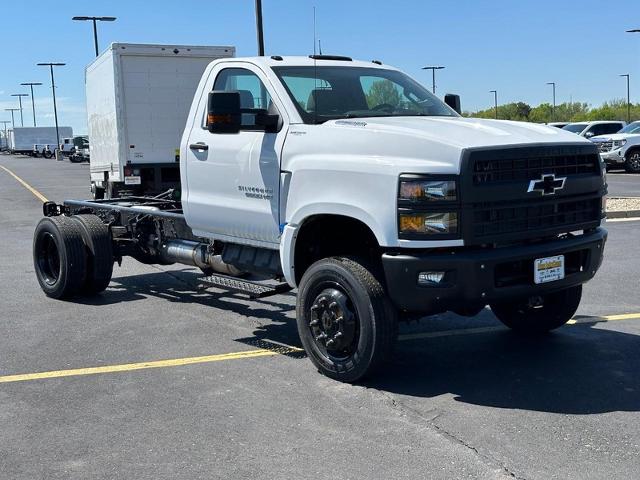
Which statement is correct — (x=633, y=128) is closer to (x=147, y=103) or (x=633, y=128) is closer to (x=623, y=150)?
(x=623, y=150)

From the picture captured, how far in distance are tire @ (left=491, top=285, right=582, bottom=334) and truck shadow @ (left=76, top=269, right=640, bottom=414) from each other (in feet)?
0.37

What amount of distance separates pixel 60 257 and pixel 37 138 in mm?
88288

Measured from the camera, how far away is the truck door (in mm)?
6016

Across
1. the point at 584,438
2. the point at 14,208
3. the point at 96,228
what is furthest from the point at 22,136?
the point at 584,438

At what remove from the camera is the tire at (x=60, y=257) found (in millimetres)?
8547

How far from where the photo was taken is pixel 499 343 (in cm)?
651

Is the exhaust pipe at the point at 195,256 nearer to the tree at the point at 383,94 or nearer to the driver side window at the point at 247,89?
the driver side window at the point at 247,89

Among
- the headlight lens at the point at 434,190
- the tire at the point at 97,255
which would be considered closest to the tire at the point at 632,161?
the tire at the point at 97,255

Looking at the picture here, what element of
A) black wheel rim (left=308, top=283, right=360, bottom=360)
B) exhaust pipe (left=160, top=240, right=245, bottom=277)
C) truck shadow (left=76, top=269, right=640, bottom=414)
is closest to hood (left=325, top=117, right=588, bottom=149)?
black wheel rim (left=308, top=283, right=360, bottom=360)

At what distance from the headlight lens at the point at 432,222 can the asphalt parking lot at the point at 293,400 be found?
1117 mm

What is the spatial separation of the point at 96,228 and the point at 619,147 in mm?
23636

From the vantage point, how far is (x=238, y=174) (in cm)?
630

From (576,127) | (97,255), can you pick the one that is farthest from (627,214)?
(576,127)

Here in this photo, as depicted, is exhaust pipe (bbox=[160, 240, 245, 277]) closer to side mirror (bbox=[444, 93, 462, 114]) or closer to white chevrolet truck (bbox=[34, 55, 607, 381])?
white chevrolet truck (bbox=[34, 55, 607, 381])
